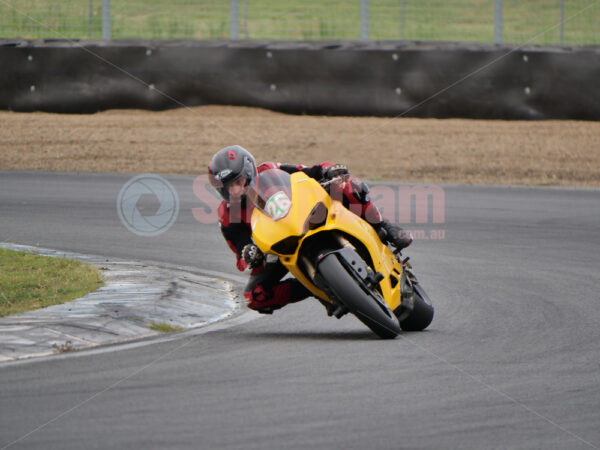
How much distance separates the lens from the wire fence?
1873 centimetres

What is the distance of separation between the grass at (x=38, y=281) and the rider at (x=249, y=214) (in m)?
1.65

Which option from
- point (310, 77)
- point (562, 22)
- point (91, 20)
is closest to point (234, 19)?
point (310, 77)

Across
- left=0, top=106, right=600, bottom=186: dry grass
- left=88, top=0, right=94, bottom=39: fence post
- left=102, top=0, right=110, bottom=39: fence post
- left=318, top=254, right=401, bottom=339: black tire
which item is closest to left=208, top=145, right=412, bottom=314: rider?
left=318, top=254, right=401, bottom=339: black tire

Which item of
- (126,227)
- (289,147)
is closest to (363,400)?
(126,227)

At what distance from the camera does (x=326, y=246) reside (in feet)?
21.4

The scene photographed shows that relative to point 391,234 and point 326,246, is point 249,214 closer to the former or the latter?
point 326,246

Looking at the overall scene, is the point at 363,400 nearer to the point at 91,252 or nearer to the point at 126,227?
the point at 91,252

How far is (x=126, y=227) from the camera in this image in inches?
492

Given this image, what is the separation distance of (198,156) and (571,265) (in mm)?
9055

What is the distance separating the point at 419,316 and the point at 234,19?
43.0 feet

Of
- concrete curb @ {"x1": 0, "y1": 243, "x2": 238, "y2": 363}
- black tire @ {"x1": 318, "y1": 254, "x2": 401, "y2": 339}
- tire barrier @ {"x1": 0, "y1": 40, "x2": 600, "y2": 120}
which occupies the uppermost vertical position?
tire barrier @ {"x1": 0, "y1": 40, "x2": 600, "y2": 120}

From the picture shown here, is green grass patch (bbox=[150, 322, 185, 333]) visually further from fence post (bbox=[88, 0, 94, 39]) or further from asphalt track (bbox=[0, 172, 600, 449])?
fence post (bbox=[88, 0, 94, 39])

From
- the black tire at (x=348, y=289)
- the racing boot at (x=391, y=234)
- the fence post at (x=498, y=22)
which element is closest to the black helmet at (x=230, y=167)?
the black tire at (x=348, y=289)

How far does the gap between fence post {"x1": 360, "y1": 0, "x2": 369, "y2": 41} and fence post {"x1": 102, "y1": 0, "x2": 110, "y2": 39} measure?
4554 mm
